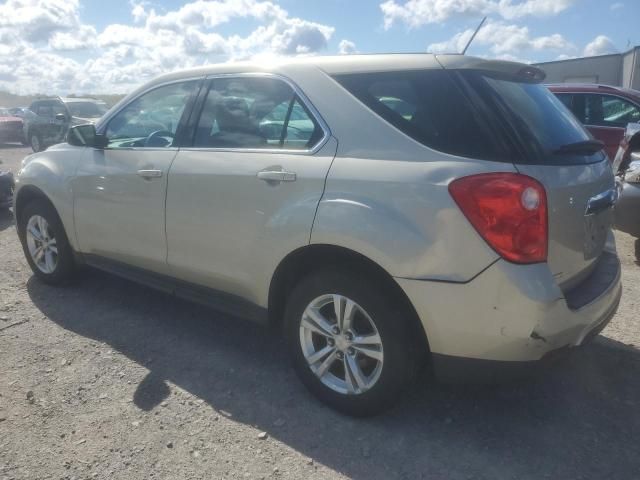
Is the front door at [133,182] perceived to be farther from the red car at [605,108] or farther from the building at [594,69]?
the building at [594,69]

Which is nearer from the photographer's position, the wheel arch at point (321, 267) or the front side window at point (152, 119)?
the wheel arch at point (321, 267)

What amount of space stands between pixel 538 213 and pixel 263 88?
5.48 ft

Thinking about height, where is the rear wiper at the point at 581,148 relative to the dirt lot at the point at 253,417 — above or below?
above

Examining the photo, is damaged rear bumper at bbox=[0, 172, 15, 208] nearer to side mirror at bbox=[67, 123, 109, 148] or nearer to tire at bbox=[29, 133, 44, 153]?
side mirror at bbox=[67, 123, 109, 148]

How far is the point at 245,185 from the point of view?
9.57 feet

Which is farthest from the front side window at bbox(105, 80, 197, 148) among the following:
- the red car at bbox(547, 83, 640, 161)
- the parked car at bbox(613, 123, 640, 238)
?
the red car at bbox(547, 83, 640, 161)

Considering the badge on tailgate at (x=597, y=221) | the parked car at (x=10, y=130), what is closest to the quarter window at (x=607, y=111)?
the badge on tailgate at (x=597, y=221)

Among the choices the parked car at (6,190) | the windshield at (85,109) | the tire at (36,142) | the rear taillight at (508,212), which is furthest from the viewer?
the tire at (36,142)

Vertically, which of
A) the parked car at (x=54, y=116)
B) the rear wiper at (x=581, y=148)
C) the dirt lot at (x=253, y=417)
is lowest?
the parked car at (x=54, y=116)

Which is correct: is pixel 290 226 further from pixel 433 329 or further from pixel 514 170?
pixel 514 170

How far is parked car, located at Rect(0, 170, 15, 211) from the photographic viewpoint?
305 inches

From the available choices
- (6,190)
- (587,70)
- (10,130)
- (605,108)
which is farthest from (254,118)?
(587,70)

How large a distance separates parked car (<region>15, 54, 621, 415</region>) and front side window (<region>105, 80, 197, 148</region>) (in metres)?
0.04

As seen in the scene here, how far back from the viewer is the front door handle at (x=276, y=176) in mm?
2721
